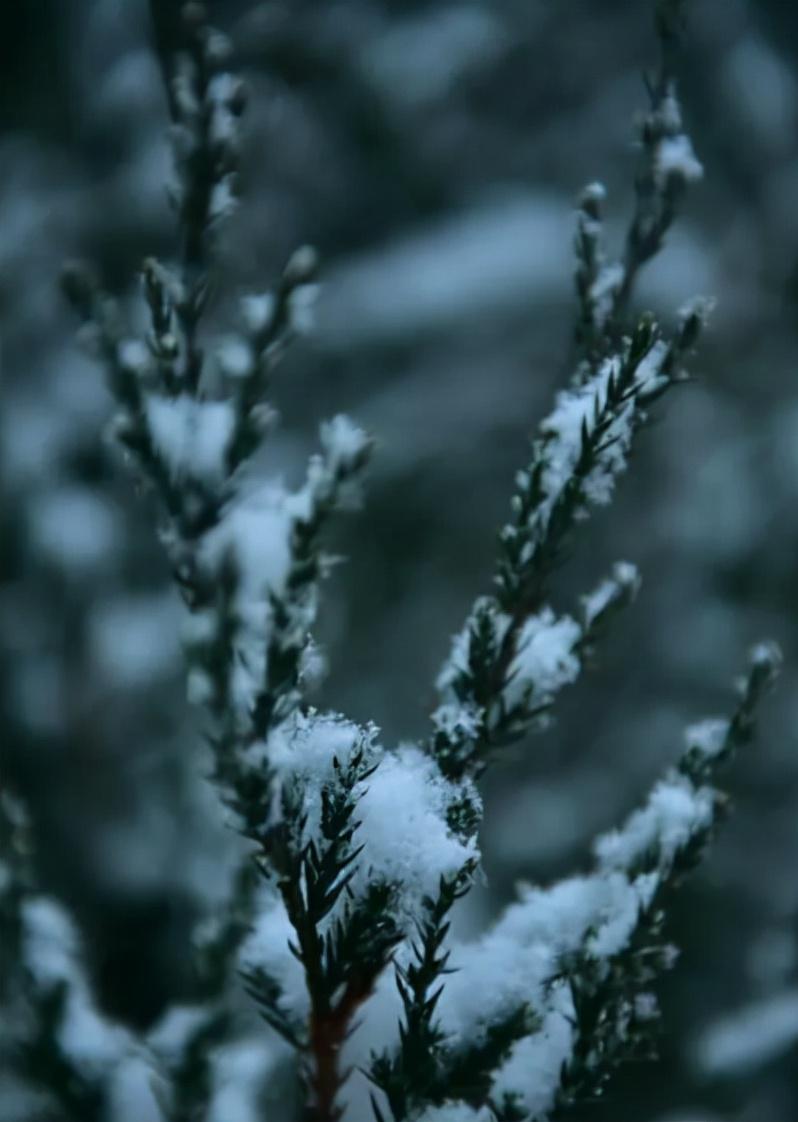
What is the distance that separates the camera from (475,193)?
6.55m

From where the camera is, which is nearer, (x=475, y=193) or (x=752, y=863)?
(x=752, y=863)

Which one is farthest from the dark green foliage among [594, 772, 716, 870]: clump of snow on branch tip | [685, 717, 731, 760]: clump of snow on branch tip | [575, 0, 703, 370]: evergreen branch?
[575, 0, 703, 370]: evergreen branch

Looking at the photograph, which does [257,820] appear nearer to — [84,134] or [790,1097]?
[790,1097]

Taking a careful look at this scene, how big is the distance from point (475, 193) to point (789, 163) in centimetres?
188

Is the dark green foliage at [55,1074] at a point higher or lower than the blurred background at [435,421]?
lower

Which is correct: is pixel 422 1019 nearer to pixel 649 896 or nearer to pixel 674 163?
pixel 649 896

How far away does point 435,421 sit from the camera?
6.20 metres

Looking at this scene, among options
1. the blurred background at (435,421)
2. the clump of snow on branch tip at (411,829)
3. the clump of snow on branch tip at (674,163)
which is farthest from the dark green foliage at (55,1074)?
the blurred background at (435,421)

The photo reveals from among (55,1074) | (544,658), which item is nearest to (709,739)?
(544,658)

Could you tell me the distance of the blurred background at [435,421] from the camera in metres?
4.79

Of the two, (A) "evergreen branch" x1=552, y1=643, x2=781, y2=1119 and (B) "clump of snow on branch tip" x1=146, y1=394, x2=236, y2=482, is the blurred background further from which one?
(B) "clump of snow on branch tip" x1=146, y1=394, x2=236, y2=482

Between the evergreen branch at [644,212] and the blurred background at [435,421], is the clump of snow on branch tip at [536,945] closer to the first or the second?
the evergreen branch at [644,212]

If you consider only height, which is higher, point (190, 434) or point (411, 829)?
point (190, 434)

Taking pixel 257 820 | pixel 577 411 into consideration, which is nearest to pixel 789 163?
pixel 577 411
